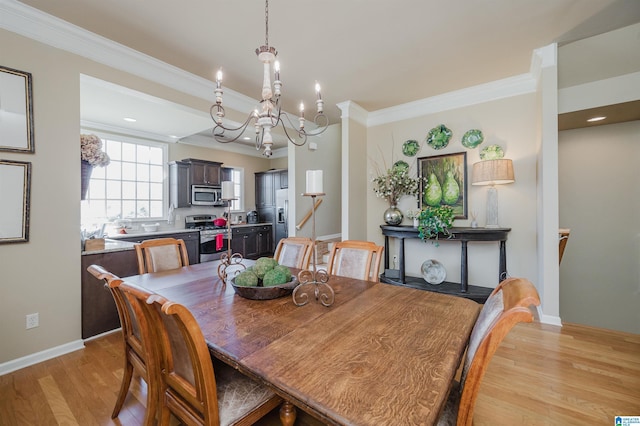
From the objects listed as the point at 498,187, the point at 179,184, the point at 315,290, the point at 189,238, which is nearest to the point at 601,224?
the point at 498,187

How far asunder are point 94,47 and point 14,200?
4.88 feet

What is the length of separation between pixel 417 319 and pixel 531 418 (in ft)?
3.34

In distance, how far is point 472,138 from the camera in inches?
141

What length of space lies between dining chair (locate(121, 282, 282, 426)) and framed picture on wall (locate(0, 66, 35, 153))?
194cm

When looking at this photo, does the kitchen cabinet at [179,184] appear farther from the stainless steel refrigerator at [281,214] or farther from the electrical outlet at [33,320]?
the electrical outlet at [33,320]

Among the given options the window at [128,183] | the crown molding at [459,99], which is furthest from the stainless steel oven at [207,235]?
the crown molding at [459,99]

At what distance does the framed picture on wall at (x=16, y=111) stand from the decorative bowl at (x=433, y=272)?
13.8 feet

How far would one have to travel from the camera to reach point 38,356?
216 centimetres

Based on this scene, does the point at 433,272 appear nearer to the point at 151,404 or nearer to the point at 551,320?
the point at 551,320

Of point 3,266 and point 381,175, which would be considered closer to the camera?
point 3,266

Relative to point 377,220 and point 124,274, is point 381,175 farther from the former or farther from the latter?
point 124,274

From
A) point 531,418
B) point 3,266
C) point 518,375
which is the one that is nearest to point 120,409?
point 3,266

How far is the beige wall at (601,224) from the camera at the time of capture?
3.48 meters

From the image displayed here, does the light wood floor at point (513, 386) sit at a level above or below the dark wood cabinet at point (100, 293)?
below
